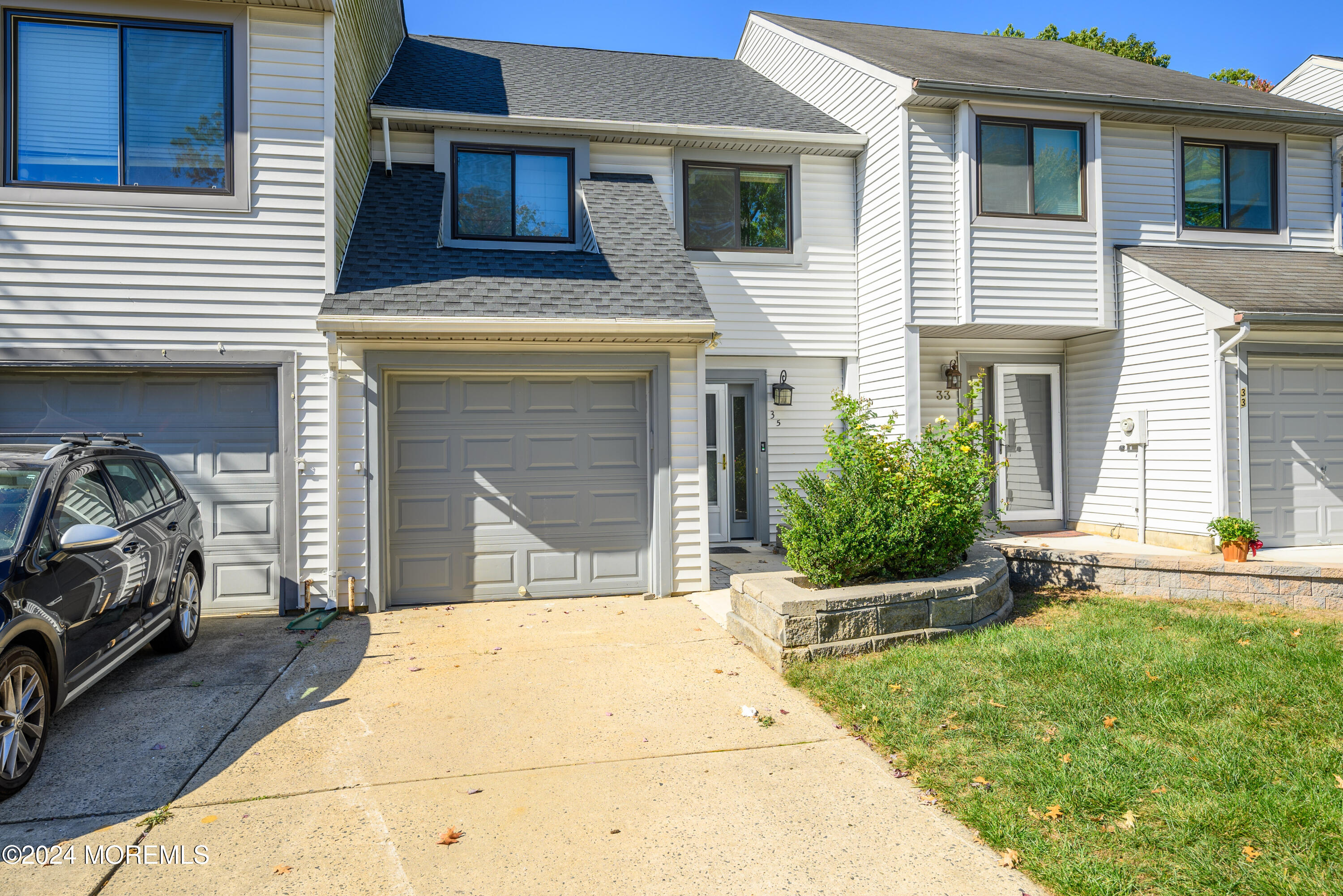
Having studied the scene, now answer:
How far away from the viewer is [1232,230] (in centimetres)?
995

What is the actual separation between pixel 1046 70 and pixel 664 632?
31.3 feet

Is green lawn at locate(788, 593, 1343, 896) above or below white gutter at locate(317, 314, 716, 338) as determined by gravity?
below

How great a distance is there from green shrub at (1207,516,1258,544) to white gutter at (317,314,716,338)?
5582 millimetres

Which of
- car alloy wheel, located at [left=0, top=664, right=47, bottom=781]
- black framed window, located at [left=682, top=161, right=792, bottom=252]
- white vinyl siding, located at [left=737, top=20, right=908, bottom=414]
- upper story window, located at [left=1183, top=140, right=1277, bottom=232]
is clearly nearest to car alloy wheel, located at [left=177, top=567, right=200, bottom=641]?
car alloy wheel, located at [left=0, top=664, right=47, bottom=781]

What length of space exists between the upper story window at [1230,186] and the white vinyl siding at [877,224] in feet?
13.2

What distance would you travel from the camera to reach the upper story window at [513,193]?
892 centimetres

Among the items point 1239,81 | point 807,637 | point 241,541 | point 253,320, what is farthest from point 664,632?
point 1239,81

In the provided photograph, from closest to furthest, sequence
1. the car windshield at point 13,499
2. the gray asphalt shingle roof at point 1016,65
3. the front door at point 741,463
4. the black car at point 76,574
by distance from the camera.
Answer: the black car at point 76,574 → the car windshield at point 13,499 → the gray asphalt shingle roof at point 1016,65 → the front door at point 741,463

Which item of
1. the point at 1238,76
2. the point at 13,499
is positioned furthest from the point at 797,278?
the point at 1238,76

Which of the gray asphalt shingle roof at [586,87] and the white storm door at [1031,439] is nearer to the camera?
the gray asphalt shingle roof at [586,87]

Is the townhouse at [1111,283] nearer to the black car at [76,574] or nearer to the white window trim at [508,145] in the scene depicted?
the white window trim at [508,145]

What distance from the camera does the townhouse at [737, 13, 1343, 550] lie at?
28.3 feet

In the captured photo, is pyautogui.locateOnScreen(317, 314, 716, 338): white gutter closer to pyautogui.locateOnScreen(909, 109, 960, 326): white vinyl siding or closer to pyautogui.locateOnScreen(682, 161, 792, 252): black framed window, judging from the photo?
pyautogui.locateOnScreen(682, 161, 792, 252): black framed window

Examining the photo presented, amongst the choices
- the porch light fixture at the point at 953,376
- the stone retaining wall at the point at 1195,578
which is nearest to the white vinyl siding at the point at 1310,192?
the porch light fixture at the point at 953,376
